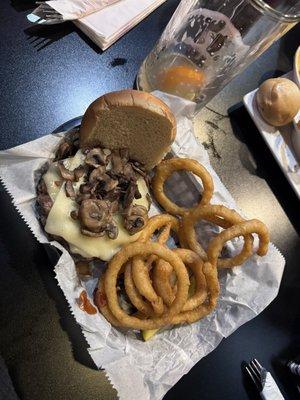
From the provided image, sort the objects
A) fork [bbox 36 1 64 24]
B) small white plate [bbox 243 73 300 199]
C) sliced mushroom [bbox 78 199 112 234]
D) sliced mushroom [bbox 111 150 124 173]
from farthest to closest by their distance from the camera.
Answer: small white plate [bbox 243 73 300 199], fork [bbox 36 1 64 24], sliced mushroom [bbox 111 150 124 173], sliced mushroom [bbox 78 199 112 234]

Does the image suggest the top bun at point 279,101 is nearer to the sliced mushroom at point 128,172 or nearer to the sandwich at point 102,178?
the sandwich at point 102,178

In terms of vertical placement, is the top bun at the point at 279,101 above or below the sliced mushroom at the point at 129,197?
above

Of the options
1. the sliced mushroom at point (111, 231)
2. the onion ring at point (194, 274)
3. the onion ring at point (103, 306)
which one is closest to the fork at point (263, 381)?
the onion ring at point (194, 274)

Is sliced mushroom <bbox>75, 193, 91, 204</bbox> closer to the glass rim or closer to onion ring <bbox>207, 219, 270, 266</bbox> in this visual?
onion ring <bbox>207, 219, 270, 266</bbox>

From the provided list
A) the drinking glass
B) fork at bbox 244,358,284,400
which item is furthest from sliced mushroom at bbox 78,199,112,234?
fork at bbox 244,358,284,400

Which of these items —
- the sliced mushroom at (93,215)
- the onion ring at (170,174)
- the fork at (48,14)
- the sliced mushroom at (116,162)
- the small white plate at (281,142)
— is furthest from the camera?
the small white plate at (281,142)

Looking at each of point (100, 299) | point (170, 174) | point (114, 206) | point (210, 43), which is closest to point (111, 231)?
point (114, 206)

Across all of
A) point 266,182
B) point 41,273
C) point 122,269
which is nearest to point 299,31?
point 266,182
